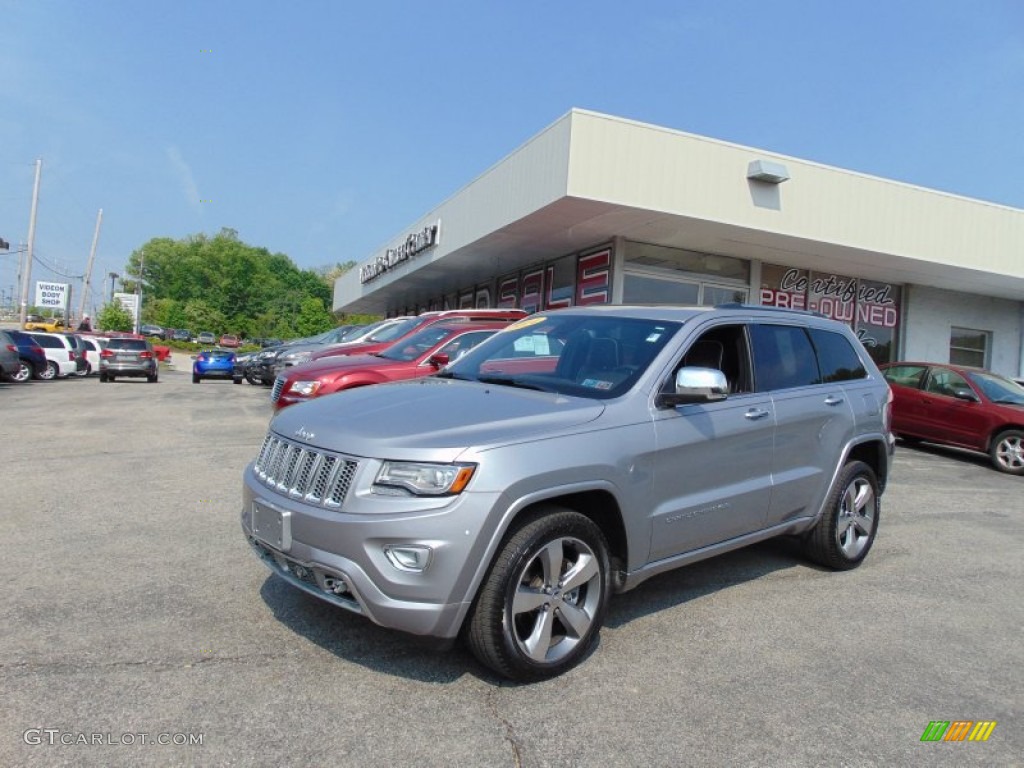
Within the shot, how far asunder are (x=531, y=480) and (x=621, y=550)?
77 centimetres

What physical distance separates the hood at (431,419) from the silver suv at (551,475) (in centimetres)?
1

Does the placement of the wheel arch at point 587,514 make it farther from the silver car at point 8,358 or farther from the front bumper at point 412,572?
the silver car at point 8,358

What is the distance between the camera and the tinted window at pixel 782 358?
15.0ft

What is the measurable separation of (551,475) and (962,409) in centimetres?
1112

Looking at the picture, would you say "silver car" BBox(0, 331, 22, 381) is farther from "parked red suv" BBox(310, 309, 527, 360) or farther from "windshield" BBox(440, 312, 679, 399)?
"windshield" BBox(440, 312, 679, 399)

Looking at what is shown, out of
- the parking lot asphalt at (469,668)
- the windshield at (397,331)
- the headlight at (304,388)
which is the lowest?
the parking lot asphalt at (469,668)

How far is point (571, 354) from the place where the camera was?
4371mm

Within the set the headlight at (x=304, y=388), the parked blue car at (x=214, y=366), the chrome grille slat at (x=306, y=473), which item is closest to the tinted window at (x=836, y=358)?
the chrome grille slat at (x=306, y=473)

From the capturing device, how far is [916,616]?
4367 millimetres

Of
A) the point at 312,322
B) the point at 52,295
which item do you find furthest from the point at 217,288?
the point at 312,322

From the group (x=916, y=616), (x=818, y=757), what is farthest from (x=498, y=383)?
(x=916, y=616)

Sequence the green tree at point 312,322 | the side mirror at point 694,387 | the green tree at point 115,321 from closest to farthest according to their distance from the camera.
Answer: the side mirror at point 694,387 → the green tree at point 312,322 → the green tree at point 115,321

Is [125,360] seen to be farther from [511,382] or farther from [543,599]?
[543,599]

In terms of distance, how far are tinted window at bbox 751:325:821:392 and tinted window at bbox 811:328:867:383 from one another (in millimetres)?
114
